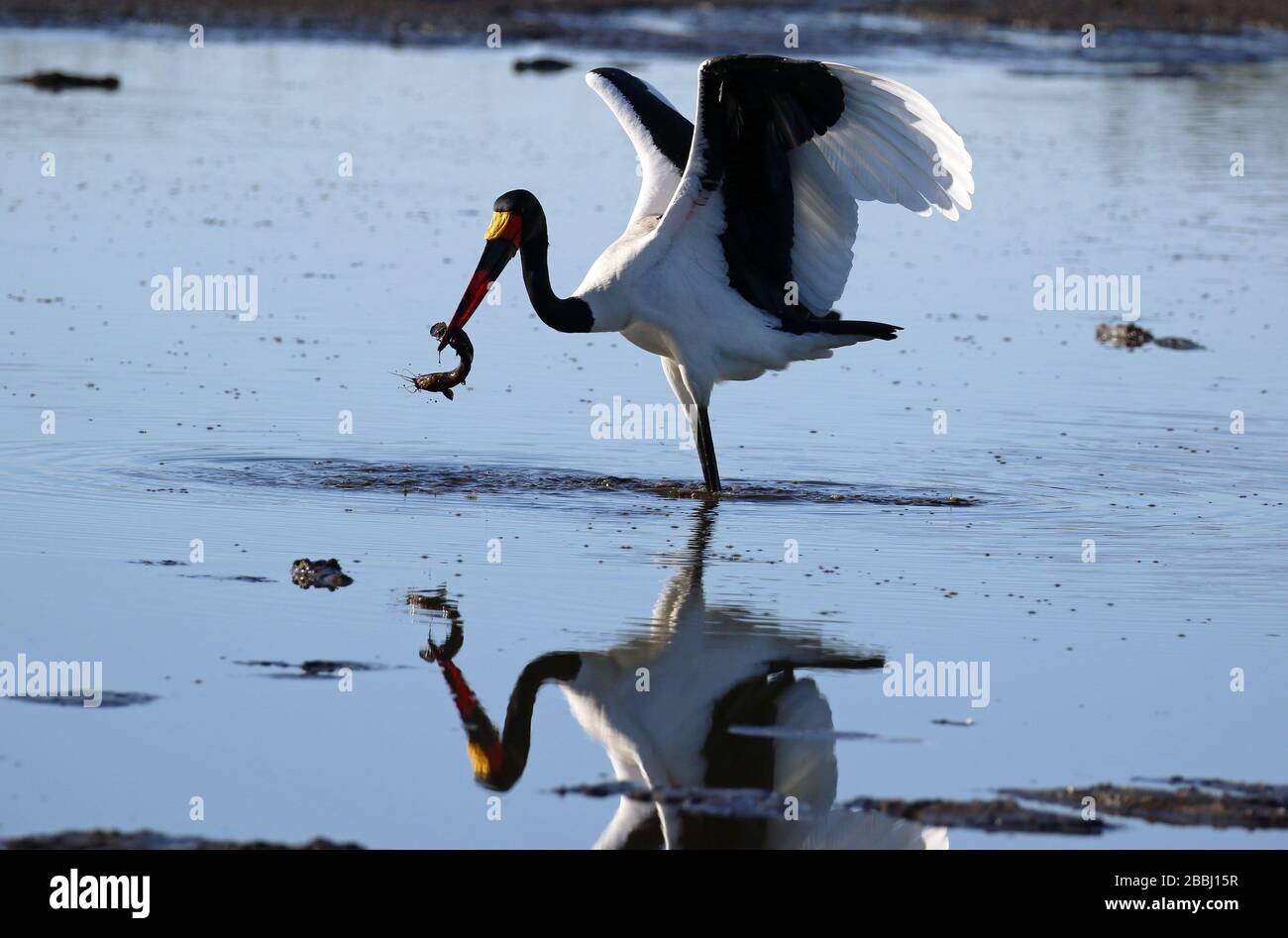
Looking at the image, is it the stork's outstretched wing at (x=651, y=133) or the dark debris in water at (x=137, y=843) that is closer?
the dark debris in water at (x=137, y=843)

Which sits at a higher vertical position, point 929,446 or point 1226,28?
point 1226,28

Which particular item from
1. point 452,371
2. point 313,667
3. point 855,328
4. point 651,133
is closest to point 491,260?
point 452,371

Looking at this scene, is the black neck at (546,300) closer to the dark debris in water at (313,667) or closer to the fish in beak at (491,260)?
the fish in beak at (491,260)

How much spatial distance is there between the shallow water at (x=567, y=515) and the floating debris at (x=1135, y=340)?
0.75 ft

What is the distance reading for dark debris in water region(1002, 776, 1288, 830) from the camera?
6.82 meters

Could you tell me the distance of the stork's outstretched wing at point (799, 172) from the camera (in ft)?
34.4

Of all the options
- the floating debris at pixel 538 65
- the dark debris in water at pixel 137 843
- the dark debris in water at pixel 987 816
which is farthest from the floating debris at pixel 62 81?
the dark debris in water at pixel 987 816

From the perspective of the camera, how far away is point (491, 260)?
10953 mm

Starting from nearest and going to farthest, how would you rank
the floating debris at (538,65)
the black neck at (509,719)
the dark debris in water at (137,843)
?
the dark debris in water at (137,843) → the black neck at (509,719) → the floating debris at (538,65)

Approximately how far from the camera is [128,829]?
6395mm

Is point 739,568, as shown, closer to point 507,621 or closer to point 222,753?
point 507,621
